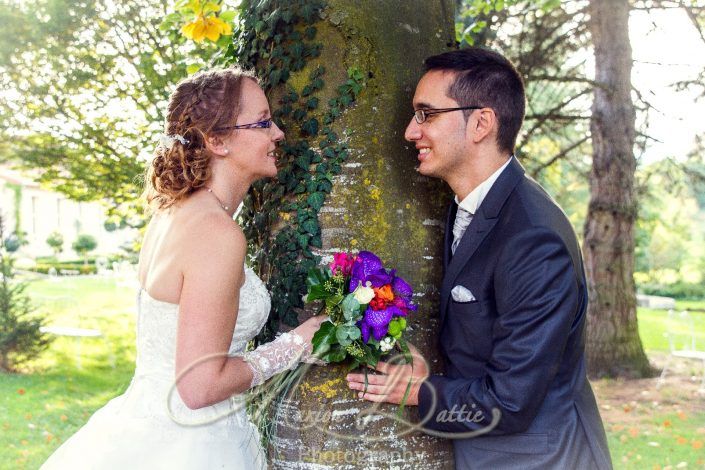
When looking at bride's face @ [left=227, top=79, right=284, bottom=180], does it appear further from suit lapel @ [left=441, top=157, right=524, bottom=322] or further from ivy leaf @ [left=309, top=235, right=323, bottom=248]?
suit lapel @ [left=441, top=157, right=524, bottom=322]

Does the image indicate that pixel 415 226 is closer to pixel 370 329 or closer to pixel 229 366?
pixel 370 329

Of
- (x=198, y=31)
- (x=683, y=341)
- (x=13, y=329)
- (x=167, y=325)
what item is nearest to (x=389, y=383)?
(x=167, y=325)

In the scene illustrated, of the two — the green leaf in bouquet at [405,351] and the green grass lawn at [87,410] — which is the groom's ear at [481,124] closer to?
the green leaf in bouquet at [405,351]

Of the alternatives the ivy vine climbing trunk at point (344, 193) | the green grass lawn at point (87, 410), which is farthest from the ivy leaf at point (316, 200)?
the green grass lawn at point (87, 410)

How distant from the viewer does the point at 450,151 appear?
116 inches

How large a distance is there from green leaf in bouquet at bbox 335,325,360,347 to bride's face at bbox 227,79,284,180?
76 centimetres

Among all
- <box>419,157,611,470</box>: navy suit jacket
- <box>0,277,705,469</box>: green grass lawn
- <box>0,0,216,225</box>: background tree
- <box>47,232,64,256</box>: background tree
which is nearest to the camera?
<box>419,157,611,470</box>: navy suit jacket

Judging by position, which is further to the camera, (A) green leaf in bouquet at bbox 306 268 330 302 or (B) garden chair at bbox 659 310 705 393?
(B) garden chair at bbox 659 310 705 393

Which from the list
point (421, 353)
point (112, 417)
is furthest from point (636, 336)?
point (112, 417)

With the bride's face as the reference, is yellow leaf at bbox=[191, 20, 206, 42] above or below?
above

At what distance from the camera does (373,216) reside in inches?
120

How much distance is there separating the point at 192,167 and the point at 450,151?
105 centimetres

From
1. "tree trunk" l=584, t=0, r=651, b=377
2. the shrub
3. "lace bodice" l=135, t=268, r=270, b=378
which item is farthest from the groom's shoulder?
the shrub

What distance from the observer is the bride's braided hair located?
292cm
